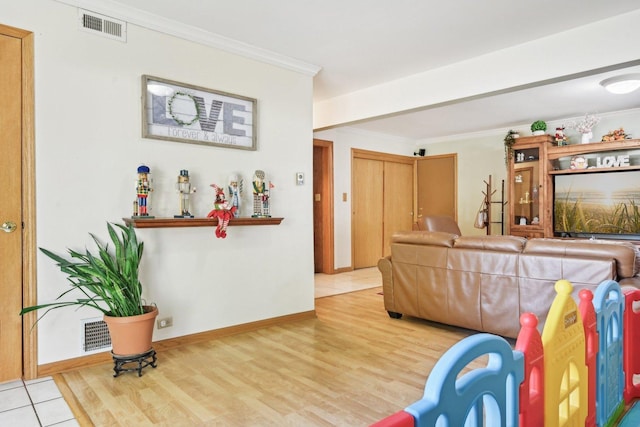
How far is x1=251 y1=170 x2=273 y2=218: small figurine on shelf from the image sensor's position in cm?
337

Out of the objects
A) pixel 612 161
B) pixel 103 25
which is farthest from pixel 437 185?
pixel 103 25

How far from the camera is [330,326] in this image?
11.6ft

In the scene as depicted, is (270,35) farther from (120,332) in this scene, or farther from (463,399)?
(463,399)

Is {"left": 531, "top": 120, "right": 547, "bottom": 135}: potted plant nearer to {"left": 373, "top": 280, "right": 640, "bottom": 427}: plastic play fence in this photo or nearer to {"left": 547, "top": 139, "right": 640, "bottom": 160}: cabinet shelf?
{"left": 547, "top": 139, "right": 640, "bottom": 160}: cabinet shelf

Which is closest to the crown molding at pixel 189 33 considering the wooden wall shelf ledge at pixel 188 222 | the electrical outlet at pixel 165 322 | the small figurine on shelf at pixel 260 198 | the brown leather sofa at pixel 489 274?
the small figurine on shelf at pixel 260 198

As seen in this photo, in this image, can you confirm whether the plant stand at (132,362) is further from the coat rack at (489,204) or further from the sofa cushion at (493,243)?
the coat rack at (489,204)

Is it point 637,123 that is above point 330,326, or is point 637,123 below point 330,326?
above

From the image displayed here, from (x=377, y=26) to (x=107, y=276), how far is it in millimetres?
2520

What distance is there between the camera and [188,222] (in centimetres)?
288

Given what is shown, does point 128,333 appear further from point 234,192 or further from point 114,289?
point 234,192

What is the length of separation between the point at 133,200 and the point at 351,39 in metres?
2.06

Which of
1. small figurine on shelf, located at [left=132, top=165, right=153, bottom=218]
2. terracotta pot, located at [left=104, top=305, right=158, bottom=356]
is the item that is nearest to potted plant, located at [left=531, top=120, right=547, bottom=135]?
small figurine on shelf, located at [left=132, top=165, right=153, bottom=218]

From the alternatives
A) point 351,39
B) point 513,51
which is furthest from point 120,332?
point 513,51

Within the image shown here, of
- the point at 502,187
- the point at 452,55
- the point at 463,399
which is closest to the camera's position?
the point at 463,399
